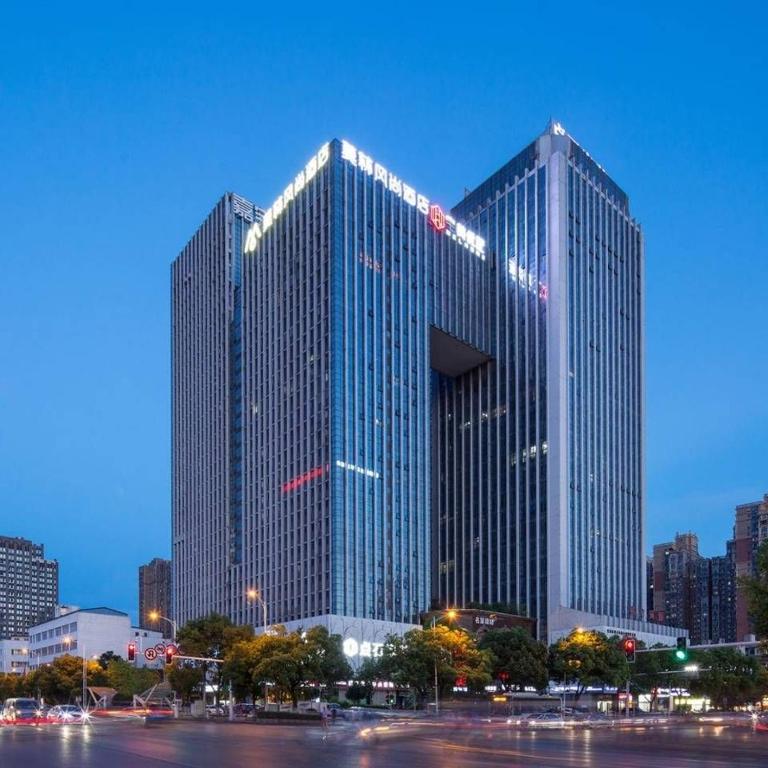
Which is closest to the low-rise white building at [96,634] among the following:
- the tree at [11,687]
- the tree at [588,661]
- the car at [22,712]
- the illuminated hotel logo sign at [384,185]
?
the tree at [11,687]

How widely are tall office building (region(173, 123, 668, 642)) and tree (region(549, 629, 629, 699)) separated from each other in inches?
1145

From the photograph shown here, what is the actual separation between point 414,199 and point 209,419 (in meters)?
55.1

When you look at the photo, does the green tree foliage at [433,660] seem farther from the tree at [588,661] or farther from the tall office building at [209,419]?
the tall office building at [209,419]

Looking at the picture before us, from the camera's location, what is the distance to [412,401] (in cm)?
15000

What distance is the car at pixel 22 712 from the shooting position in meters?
77.6

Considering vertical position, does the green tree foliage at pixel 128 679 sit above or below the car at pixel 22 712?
below

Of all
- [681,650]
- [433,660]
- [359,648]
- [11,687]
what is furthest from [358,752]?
[11,687]

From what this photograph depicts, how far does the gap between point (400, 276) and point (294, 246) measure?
17.6 m

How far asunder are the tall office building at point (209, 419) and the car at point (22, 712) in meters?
76.9

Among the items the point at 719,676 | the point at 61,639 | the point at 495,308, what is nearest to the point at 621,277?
the point at 495,308

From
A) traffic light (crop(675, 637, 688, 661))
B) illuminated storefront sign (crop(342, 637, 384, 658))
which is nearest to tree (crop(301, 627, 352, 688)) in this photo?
illuminated storefront sign (crop(342, 637, 384, 658))

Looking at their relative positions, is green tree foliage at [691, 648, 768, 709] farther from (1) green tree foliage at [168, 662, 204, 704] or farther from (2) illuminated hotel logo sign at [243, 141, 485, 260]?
(2) illuminated hotel logo sign at [243, 141, 485, 260]

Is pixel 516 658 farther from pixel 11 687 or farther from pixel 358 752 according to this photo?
pixel 11 687

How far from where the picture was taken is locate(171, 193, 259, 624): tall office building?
164 m
